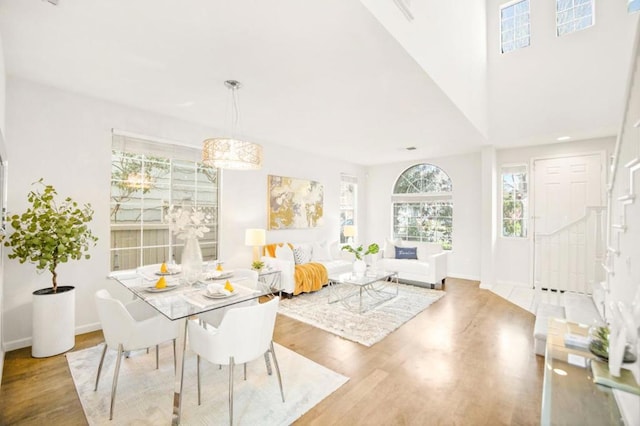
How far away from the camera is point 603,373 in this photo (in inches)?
48.8

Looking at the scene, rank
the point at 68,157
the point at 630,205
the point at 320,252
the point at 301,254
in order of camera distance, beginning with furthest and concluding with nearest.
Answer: the point at 320,252 < the point at 301,254 < the point at 68,157 < the point at 630,205

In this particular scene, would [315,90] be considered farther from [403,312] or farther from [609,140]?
[609,140]

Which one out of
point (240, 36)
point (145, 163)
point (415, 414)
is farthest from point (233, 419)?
point (145, 163)

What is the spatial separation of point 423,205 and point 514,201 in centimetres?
Answer: 181

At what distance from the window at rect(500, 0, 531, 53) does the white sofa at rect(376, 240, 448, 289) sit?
3.66m

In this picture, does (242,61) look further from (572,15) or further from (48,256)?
(572,15)

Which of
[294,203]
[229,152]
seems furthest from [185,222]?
[294,203]

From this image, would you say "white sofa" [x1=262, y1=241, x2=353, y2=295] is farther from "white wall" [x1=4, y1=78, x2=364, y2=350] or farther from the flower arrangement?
the flower arrangement

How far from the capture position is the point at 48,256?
2646mm

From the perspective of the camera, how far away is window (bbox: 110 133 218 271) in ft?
11.7

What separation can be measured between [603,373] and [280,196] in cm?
481

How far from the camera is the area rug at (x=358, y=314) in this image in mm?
3340

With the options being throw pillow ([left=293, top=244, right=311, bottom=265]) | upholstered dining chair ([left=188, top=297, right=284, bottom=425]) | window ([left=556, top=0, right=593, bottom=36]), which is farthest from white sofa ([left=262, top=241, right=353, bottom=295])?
window ([left=556, top=0, right=593, bottom=36])

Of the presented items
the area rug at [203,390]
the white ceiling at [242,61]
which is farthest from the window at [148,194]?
the area rug at [203,390]
